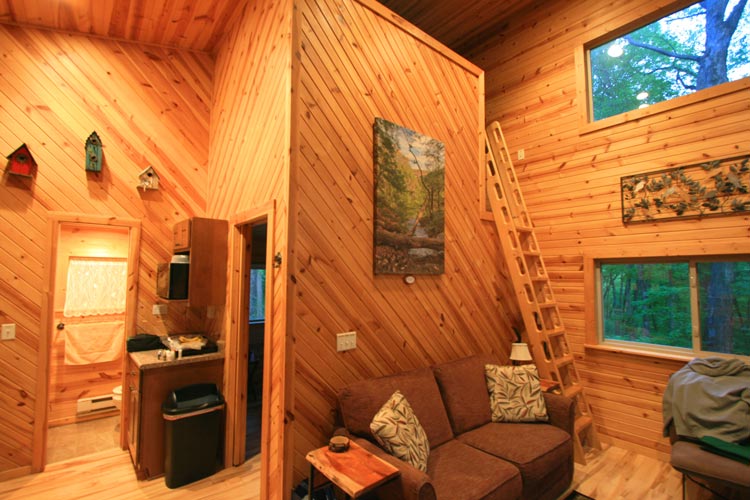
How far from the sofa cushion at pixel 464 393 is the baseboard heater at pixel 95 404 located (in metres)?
4.08

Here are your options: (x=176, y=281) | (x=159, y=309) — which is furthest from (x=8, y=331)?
(x=176, y=281)

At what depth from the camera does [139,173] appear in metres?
3.67

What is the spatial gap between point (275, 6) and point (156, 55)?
1936 millimetres

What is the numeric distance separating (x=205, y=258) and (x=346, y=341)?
5.28 feet

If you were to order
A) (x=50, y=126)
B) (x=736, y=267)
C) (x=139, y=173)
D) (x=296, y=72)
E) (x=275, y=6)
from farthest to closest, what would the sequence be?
1. (x=139, y=173)
2. (x=50, y=126)
3. (x=736, y=267)
4. (x=275, y=6)
5. (x=296, y=72)

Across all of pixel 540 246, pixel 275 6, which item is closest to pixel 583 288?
pixel 540 246

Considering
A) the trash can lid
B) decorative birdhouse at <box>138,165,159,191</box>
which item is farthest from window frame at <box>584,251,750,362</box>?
decorative birdhouse at <box>138,165,159,191</box>

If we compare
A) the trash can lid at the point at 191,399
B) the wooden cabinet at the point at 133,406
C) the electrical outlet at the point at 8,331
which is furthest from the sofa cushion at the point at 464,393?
the electrical outlet at the point at 8,331

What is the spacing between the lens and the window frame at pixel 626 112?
3.09 meters

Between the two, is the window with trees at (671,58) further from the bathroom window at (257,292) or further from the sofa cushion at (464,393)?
the bathroom window at (257,292)

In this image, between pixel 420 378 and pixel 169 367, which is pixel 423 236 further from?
pixel 169 367

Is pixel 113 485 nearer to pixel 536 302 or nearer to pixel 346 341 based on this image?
pixel 346 341

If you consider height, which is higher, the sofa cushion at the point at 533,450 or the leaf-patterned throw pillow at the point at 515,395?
the leaf-patterned throw pillow at the point at 515,395

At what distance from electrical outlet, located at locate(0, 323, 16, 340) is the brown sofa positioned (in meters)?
2.91
